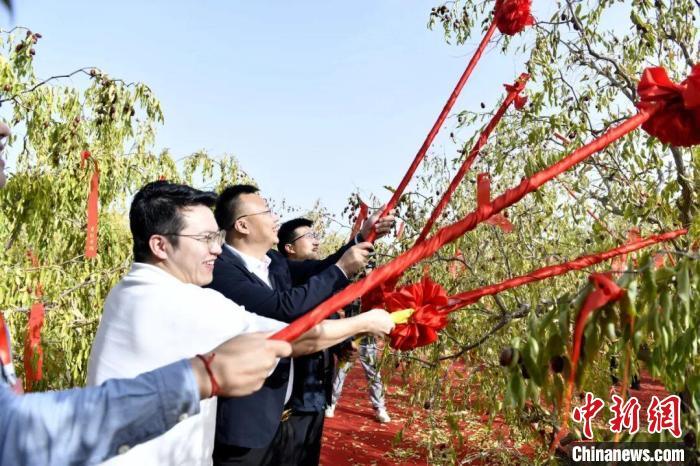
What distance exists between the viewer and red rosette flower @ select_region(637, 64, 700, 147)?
1257 mm

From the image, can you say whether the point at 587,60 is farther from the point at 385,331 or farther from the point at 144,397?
the point at 144,397

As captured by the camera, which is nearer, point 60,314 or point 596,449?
point 596,449

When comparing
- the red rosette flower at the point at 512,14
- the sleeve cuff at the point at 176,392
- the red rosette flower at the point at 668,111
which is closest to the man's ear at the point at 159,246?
the sleeve cuff at the point at 176,392

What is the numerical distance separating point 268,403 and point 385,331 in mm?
683

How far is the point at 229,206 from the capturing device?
2516mm

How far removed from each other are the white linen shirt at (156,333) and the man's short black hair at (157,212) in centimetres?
10

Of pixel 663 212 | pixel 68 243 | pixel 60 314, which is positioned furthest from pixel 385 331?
pixel 68 243

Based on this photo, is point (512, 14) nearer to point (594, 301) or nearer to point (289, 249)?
point (594, 301)

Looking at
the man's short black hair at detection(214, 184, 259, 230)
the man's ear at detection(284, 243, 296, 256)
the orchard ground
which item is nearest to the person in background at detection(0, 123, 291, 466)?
the man's short black hair at detection(214, 184, 259, 230)

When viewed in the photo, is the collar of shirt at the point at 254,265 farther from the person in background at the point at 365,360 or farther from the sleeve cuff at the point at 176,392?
the sleeve cuff at the point at 176,392

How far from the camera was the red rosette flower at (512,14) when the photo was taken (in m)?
2.04

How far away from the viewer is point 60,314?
3.65 meters

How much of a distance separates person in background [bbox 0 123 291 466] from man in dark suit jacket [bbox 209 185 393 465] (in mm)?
1200

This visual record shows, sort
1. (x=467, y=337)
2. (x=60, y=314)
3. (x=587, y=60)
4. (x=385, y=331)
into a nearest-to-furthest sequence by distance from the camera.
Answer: (x=385, y=331), (x=587, y=60), (x=467, y=337), (x=60, y=314)
